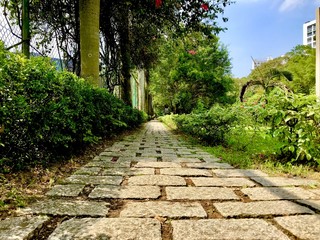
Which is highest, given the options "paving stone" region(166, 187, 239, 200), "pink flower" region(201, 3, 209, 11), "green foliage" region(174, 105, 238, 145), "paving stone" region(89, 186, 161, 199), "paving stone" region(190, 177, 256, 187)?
"pink flower" region(201, 3, 209, 11)

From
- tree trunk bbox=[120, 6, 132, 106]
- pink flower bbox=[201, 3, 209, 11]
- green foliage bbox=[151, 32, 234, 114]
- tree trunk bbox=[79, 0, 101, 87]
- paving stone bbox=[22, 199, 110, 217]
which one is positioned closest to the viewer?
paving stone bbox=[22, 199, 110, 217]

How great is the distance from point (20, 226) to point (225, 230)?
1032 mm

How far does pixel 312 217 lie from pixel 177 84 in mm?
14892

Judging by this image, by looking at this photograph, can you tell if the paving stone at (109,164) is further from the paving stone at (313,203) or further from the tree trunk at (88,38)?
the tree trunk at (88,38)

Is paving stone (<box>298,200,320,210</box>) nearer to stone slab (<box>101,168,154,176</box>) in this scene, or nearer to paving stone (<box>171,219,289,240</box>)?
paving stone (<box>171,219,289,240</box>)

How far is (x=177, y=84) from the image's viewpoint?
16.2m

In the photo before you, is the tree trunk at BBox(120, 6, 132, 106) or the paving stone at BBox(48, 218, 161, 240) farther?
the tree trunk at BBox(120, 6, 132, 106)

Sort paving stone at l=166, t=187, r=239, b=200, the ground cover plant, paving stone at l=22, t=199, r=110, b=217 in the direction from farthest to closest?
the ground cover plant → paving stone at l=166, t=187, r=239, b=200 → paving stone at l=22, t=199, r=110, b=217

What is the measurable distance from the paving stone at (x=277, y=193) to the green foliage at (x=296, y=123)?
3.28 ft

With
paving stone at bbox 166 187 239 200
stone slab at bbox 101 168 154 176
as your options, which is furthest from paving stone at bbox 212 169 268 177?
stone slab at bbox 101 168 154 176

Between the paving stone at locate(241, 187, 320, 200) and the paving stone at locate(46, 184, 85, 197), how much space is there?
1294 mm

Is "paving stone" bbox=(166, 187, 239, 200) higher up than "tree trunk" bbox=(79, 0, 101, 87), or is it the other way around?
"tree trunk" bbox=(79, 0, 101, 87)

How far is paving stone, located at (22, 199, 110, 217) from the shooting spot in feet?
5.08

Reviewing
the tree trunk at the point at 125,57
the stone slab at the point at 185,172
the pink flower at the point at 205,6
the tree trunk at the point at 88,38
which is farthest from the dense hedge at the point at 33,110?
the tree trunk at the point at 125,57
